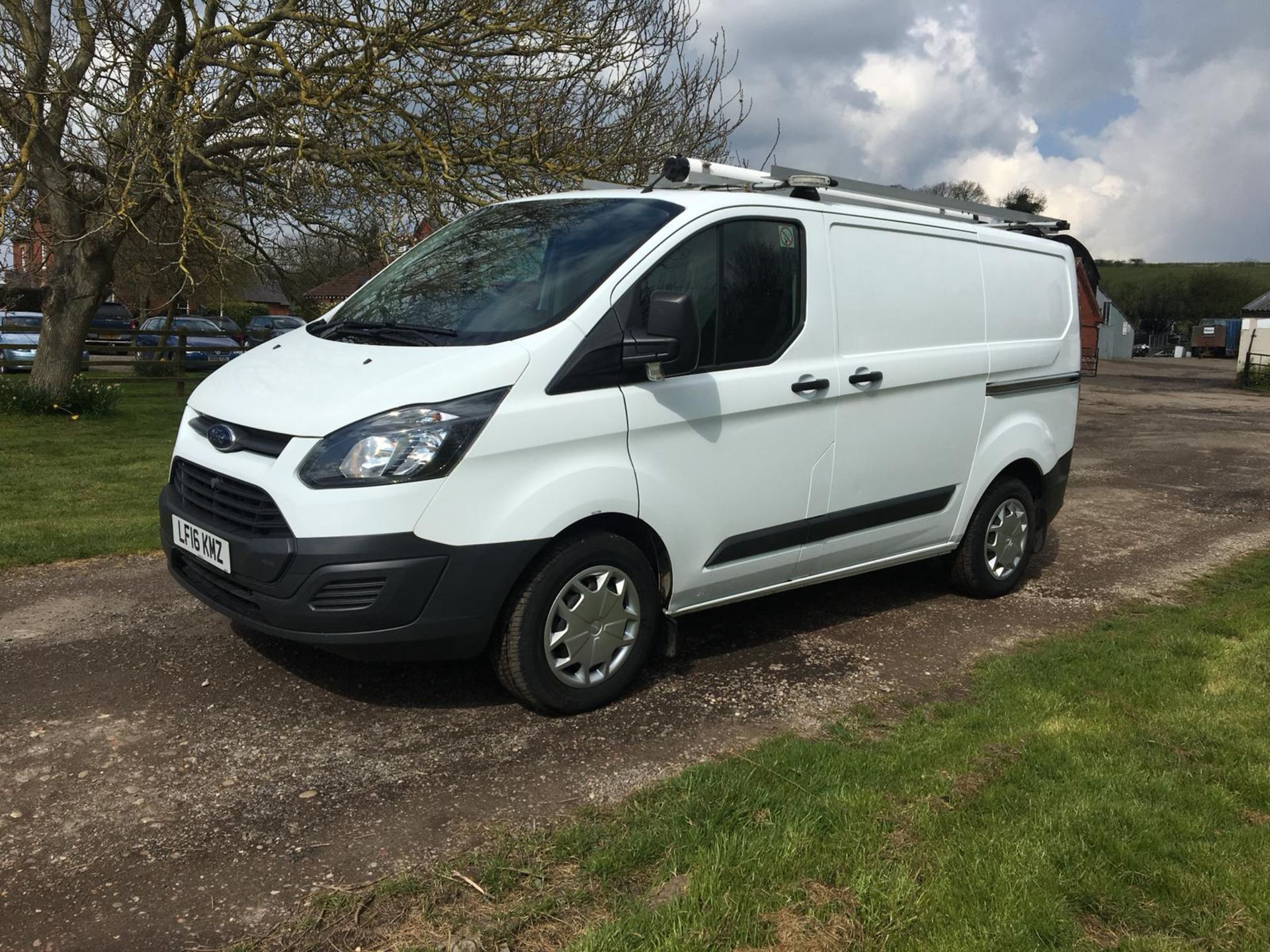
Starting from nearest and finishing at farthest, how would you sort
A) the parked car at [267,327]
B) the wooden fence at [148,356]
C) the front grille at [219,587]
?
1. the front grille at [219,587]
2. the wooden fence at [148,356]
3. the parked car at [267,327]

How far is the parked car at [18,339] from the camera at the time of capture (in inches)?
837

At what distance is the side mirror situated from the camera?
12.9 feet

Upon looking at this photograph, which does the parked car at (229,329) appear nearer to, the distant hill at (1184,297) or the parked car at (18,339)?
the parked car at (18,339)

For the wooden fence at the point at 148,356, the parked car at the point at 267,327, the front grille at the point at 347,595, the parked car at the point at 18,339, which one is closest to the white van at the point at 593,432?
the front grille at the point at 347,595

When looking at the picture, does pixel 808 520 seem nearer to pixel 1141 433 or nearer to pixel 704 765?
pixel 704 765

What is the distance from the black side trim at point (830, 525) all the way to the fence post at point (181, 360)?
57.5 feet

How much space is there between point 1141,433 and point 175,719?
51.7ft

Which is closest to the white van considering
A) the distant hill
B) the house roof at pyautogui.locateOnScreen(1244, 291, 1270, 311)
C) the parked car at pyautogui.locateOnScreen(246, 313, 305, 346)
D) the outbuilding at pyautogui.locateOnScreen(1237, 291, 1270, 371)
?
the parked car at pyautogui.locateOnScreen(246, 313, 305, 346)

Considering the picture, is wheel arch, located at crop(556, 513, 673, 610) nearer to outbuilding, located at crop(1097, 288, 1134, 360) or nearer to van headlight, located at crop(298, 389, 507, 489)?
van headlight, located at crop(298, 389, 507, 489)

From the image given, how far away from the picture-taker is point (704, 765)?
11.7 ft

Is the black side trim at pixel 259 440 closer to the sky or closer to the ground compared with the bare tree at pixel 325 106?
closer to the ground

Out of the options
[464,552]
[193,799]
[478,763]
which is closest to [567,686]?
[478,763]

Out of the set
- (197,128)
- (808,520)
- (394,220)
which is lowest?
(808,520)

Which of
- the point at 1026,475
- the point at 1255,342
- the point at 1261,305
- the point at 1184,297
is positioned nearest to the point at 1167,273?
the point at 1184,297
